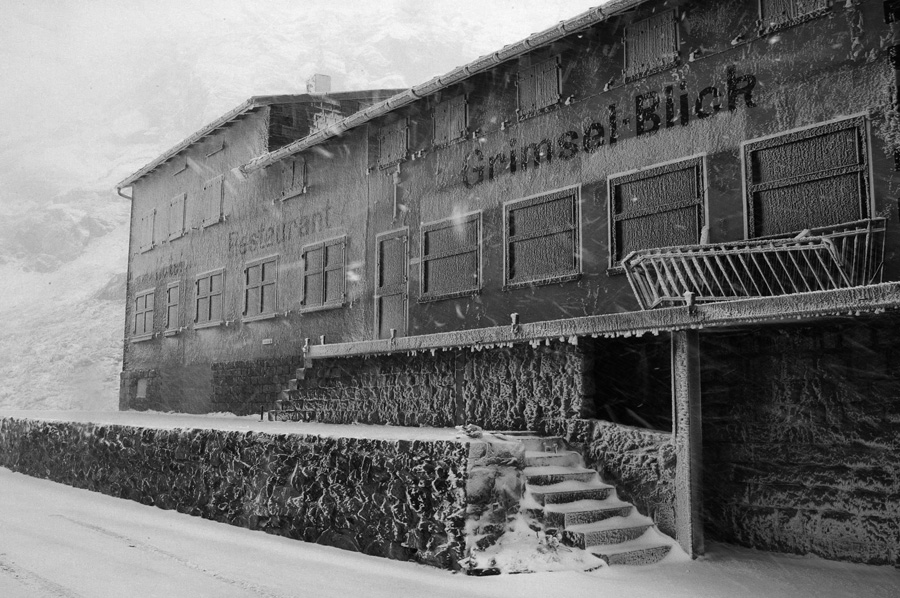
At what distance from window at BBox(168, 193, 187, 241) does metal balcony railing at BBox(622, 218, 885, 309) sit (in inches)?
569

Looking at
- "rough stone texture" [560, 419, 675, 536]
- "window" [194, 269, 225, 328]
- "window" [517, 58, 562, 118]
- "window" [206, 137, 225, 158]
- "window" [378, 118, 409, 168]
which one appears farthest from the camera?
"window" [206, 137, 225, 158]

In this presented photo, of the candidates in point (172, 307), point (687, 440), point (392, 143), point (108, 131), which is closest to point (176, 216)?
point (172, 307)

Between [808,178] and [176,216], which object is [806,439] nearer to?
[808,178]

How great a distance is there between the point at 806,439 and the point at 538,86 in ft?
18.9

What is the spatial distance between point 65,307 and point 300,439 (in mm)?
50767

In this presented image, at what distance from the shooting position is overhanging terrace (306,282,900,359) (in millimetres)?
6113

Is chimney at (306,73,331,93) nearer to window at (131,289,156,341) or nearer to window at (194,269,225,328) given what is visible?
window at (194,269,225,328)

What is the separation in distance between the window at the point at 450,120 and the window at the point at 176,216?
973cm

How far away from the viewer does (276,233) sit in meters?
16.2

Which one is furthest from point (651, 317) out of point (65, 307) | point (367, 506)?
point (65, 307)

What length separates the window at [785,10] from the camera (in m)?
8.00

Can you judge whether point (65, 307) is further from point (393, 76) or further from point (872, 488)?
point (393, 76)

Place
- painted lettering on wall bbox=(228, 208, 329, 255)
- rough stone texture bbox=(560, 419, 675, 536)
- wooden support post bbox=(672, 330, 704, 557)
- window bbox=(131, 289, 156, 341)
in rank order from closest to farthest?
wooden support post bbox=(672, 330, 704, 557), rough stone texture bbox=(560, 419, 675, 536), painted lettering on wall bbox=(228, 208, 329, 255), window bbox=(131, 289, 156, 341)

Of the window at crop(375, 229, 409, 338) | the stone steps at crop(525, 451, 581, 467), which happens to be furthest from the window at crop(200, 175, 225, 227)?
the stone steps at crop(525, 451, 581, 467)
